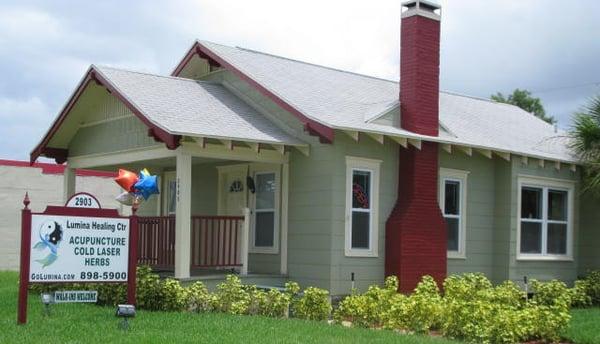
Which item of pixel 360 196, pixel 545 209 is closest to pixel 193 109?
pixel 360 196

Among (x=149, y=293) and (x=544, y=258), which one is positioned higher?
(x=544, y=258)

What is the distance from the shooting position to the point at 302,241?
623 inches

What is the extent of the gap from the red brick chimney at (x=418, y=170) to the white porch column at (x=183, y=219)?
4091 mm

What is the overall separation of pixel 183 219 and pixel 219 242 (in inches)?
80.3

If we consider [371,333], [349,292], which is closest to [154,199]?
[349,292]

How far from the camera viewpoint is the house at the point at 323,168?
15.4 meters

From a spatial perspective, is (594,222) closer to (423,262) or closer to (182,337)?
(423,262)

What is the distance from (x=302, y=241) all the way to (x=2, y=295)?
5.96m

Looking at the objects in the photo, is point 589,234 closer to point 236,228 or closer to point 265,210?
point 265,210

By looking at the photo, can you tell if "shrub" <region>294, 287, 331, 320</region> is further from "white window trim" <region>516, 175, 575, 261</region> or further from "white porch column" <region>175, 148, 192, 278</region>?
"white window trim" <region>516, 175, 575, 261</region>

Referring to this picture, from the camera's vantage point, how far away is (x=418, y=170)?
1658 cm

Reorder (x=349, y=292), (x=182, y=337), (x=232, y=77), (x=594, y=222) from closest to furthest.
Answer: (x=182, y=337)
(x=349, y=292)
(x=232, y=77)
(x=594, y=222)

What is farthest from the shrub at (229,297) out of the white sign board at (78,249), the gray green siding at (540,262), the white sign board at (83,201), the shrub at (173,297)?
the gray green siding at (540,262)

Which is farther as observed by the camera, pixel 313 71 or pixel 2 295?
pixel 313 71
